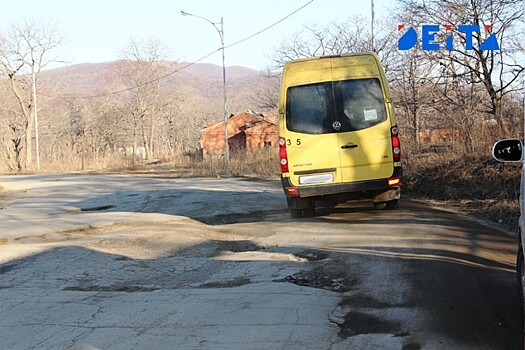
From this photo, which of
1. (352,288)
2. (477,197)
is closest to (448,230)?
(352,288)

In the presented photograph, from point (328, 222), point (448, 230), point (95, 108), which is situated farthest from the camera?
point (95, 108)

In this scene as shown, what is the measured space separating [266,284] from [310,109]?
16.7 ft

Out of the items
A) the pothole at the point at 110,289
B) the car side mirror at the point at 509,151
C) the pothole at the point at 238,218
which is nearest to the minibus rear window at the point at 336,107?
the pothole at the point at 238,218

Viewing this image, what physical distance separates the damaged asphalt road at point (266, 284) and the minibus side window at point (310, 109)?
1.85 m

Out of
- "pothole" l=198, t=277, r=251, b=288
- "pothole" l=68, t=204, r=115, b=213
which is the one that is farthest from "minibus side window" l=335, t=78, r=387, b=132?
"pothole" l=68, t=204, r=115, b=213

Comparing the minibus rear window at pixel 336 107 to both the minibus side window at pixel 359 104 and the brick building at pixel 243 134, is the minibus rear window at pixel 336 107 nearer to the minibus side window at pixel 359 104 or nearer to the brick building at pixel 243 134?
the minibus side window at pixel 359 104

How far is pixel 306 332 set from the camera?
15.5ft

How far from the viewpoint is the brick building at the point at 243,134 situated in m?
58.0

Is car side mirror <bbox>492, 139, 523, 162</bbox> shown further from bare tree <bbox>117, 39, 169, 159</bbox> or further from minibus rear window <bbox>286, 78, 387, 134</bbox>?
bare tree <bbox>117, 39, 169, 159</bbox>

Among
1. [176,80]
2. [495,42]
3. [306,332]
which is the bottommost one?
[306,332]

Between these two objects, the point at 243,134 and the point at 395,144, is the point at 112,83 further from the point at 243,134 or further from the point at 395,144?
the point at 395,144

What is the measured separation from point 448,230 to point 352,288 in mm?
3876

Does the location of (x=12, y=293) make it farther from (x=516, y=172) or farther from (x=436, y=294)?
(x=516, y=172)

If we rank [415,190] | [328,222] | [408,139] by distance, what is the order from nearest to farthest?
[328,222], [415,190], [408,139]
